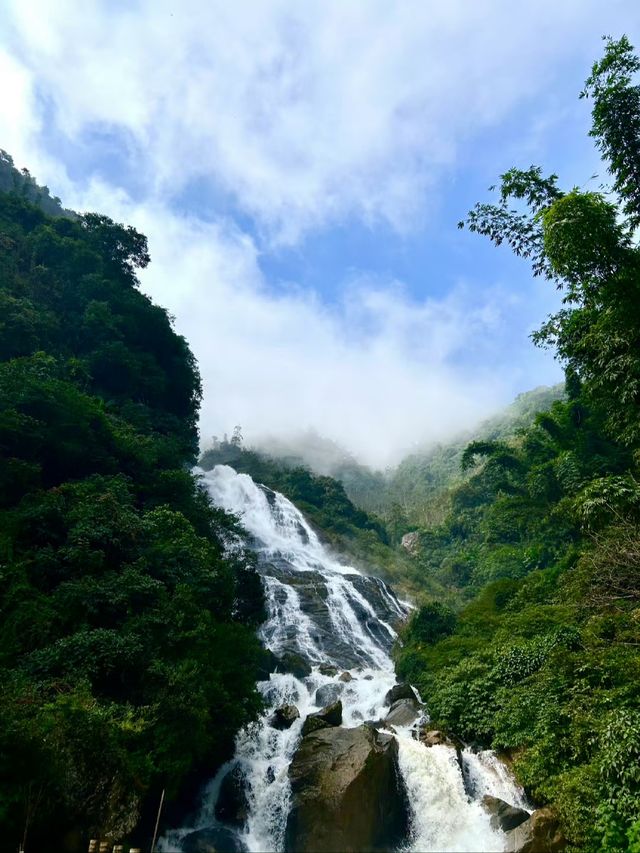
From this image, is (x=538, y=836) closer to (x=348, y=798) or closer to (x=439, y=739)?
(x=348, y=798)

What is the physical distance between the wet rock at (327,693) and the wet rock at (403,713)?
8.81ft

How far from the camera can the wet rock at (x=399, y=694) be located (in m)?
15.8

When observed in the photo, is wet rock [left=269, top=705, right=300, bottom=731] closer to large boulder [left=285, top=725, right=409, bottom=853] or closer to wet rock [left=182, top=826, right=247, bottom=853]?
large boulder [left=285, top=725, right=409, bottom=853]

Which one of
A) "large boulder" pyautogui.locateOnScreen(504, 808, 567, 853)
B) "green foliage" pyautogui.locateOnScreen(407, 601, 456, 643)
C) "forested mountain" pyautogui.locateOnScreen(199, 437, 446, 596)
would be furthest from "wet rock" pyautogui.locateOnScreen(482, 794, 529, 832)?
"forested mountain" pyautogui.locateOnScreen(199, 437, 446, 596)

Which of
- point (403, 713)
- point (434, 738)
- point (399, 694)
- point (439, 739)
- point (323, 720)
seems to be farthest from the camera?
point (399, 694)

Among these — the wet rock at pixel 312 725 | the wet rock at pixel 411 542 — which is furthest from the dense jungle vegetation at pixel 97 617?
the wet rock at pixel 411 542

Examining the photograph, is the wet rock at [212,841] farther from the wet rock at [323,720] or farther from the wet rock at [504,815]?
the wet rock at [504,815]

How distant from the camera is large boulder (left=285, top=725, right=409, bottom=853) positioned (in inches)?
373

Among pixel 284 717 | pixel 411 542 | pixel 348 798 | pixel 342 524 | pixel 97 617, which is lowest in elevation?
pixel 348 798

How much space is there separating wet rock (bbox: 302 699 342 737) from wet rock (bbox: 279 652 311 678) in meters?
4.90

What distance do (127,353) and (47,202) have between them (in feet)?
155

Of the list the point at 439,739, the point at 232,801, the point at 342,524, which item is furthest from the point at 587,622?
the point at 342,524

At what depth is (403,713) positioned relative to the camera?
14.6 meters

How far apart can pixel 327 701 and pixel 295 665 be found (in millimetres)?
2667
